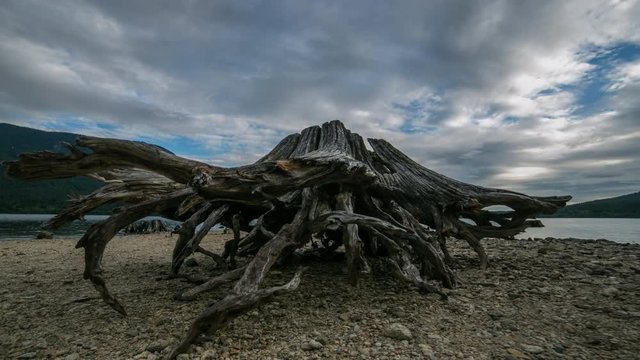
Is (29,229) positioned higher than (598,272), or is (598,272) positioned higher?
(598,272)

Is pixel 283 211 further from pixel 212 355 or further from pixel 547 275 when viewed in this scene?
pixel 547 275

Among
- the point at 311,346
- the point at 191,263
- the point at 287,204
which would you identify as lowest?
the point at 191,263

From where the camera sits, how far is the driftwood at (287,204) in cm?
428

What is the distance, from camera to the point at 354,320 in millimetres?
4203

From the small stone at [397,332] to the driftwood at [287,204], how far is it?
1.14 meters

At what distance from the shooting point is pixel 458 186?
8.15 metres

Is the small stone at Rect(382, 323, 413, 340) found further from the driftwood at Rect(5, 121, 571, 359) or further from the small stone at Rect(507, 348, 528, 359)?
the driftwood at Rect(5, 121, 571, 359)

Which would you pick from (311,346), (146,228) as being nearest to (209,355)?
(311,346)

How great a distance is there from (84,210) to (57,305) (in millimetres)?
1895

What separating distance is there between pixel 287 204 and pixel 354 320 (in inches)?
114

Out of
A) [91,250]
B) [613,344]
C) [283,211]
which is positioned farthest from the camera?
[283,211]

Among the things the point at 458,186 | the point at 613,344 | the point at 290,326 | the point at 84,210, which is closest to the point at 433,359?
the point at 290,326

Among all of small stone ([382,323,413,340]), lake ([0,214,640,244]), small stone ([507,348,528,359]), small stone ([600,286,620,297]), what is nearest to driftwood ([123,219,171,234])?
lake ([0,214,640,244])

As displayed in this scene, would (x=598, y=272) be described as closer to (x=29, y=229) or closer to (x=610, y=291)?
(x=610, y=291)
